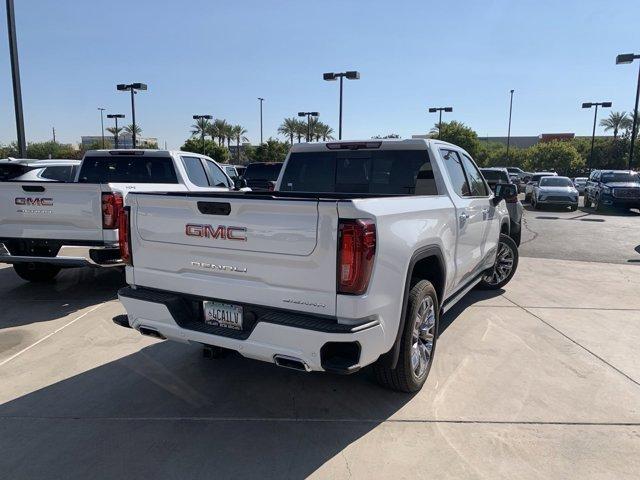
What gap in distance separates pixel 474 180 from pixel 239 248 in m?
3.46

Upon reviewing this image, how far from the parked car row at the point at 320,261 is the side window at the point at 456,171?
25mm

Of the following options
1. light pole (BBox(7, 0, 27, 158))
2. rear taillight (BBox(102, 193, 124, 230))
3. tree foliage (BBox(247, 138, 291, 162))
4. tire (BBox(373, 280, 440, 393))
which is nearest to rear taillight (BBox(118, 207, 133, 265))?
tire (BBox(373, 280, 440, 393))

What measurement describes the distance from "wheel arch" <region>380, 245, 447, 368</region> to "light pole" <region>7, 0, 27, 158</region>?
11.9 metres

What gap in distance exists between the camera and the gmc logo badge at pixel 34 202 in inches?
235

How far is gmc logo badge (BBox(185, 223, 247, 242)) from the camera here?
3.11 meters

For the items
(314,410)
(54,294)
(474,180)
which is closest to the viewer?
(314,410)

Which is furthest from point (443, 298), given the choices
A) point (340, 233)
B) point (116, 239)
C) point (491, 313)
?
point (116, 239)

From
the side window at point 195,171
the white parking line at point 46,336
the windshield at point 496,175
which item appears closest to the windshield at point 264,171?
the windshield at point 496,175

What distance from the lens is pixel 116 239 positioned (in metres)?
5.89

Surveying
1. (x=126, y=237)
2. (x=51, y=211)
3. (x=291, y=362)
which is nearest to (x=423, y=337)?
(x=291, y=362)

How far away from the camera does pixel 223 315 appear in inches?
130

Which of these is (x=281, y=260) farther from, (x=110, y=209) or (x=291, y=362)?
(x=110, y=209)

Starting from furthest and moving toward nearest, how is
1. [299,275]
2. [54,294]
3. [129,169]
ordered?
[129,169] < [54,294] < [299,275]

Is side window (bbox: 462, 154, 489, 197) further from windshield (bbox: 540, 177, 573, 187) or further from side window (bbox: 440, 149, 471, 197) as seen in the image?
windshield (bbox: 540, 177, 573, 187)
